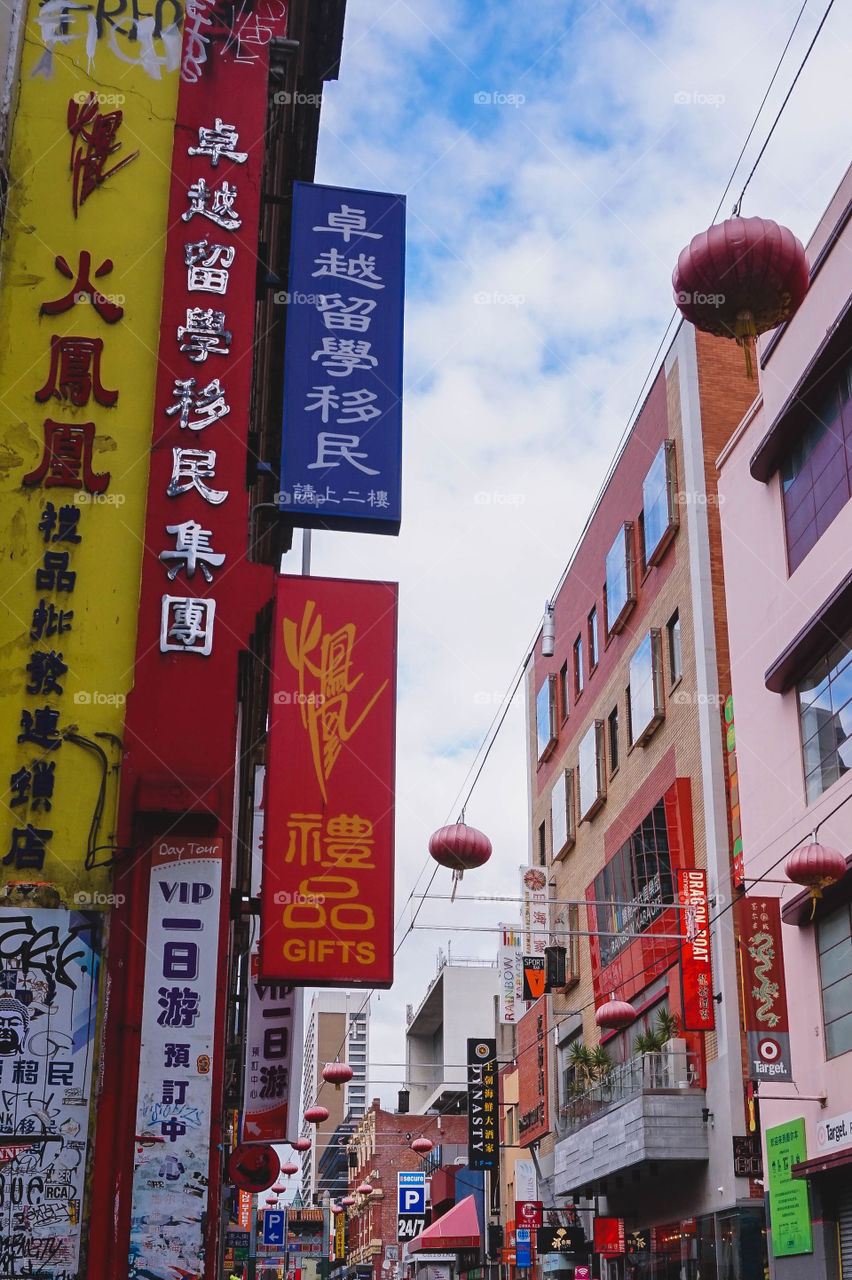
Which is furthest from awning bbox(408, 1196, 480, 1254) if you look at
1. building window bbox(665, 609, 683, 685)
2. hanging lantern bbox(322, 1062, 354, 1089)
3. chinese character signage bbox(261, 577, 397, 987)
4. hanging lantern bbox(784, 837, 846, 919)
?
chinese character signage bbox(261, 577, 397, 987)

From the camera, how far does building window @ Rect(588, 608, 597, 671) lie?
1481 inches

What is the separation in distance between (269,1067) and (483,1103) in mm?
23601

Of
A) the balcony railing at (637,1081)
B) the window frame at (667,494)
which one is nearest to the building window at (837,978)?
the balcony railing at (637,1081)

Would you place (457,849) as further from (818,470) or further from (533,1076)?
(533,1076)

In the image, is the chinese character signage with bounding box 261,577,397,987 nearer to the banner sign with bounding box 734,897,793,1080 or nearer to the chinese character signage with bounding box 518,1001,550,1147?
the banner sign with bounding box 734,897,793,1080

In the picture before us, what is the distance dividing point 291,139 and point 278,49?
11.1 ft

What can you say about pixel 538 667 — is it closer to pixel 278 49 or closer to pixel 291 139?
pixel 291 139

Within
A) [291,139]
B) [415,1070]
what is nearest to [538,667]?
[291,139]

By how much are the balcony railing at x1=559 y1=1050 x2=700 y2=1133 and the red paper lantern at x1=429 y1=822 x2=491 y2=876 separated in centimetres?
1231

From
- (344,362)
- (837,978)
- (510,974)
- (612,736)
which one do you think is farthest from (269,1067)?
(510,974)

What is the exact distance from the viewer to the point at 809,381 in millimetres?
19766

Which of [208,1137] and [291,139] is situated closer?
[208,1137]

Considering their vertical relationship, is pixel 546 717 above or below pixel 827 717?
above

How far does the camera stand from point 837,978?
59.5 ft
